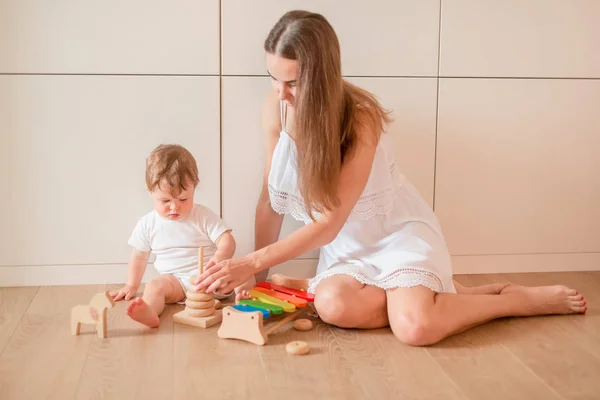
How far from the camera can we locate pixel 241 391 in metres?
1.36

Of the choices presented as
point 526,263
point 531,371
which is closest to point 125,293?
point 531,371

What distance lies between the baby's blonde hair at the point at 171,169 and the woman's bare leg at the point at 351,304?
0.47 meters

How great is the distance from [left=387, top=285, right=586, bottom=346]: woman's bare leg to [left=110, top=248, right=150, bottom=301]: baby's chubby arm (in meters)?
0.72

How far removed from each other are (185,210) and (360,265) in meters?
0.50

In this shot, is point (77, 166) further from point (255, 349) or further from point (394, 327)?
point (394, 327)

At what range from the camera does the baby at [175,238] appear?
1873mm

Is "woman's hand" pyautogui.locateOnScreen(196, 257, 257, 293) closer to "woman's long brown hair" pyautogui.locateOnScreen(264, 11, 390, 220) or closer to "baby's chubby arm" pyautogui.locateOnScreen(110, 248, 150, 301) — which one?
"woman's long brown hair" pyautogui.locateOnScreen(264, 11, 390, 220)

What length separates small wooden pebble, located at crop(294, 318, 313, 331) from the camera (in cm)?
172

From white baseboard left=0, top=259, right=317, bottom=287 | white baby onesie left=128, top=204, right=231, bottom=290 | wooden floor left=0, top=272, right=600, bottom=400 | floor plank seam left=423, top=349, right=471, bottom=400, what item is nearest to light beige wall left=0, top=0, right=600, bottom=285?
white baseboard left=0, top=259, right=317, bottom=287

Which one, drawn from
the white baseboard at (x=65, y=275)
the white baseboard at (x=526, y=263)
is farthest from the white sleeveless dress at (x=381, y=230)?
the white baseboard at (x=65, y=275)

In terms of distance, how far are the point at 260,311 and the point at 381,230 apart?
410 mm

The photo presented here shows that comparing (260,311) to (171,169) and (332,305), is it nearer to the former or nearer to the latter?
(332,305)

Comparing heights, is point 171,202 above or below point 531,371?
above

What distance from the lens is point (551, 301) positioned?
1.82m
